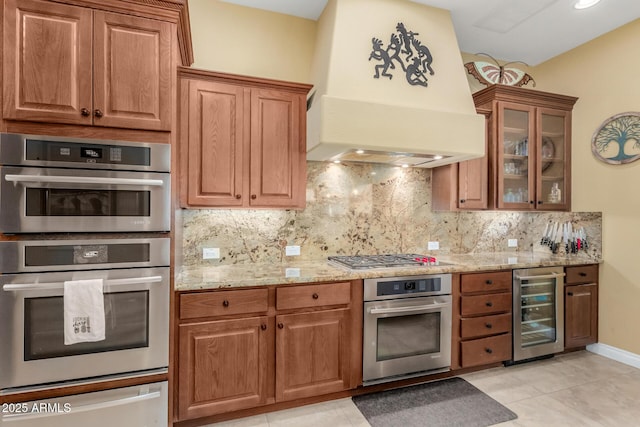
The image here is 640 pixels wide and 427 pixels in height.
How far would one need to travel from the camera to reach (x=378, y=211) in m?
3.14

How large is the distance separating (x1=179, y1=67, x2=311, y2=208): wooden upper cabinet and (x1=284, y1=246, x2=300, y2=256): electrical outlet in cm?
49

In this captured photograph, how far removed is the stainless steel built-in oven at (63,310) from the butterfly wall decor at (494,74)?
3.32m

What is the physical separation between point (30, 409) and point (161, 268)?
35.5 inches

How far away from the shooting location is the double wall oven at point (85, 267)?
162 cm

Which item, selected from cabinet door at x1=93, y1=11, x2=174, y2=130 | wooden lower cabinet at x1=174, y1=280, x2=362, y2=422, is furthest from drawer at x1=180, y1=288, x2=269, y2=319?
cabinet door at x1=93, y1=11, x2=174, y2=130

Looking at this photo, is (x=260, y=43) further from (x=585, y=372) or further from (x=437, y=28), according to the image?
(x=585, y=372)

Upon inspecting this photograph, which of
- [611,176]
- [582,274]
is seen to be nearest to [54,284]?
[582,274]

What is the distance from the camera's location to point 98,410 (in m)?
1.73

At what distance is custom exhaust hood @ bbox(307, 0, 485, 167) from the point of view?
7.51ft

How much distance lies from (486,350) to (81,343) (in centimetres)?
290

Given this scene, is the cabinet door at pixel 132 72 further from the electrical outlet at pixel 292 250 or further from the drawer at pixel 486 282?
the drawer at pixel 486 282

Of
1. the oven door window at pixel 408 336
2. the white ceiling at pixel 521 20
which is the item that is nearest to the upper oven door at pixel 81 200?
the oven door window at pixel 408 336

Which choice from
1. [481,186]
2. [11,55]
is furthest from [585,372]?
[11,55]

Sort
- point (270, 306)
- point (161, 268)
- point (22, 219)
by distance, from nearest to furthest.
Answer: point (22, 219), point (161, 268), point (270, 306)
